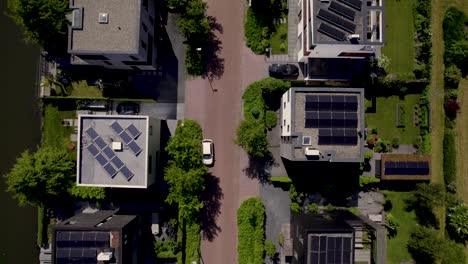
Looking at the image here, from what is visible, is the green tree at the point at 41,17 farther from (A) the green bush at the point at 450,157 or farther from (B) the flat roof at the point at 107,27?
(A) the green bush at the point at 450,157

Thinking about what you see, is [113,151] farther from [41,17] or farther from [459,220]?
[459,220]

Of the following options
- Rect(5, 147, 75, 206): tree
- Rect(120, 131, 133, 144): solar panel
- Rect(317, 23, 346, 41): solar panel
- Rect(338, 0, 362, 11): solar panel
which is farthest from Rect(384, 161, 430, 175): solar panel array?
Rect(5, 147, 75, 206): tree

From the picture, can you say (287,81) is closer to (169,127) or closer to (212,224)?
(169,127)

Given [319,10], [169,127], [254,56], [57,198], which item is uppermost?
[319,10]

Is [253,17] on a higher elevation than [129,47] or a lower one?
higher

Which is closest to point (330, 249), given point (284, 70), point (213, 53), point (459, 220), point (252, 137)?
point (252, 137)

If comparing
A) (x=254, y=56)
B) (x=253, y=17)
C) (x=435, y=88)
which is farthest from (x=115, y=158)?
(x=435, y=88)
